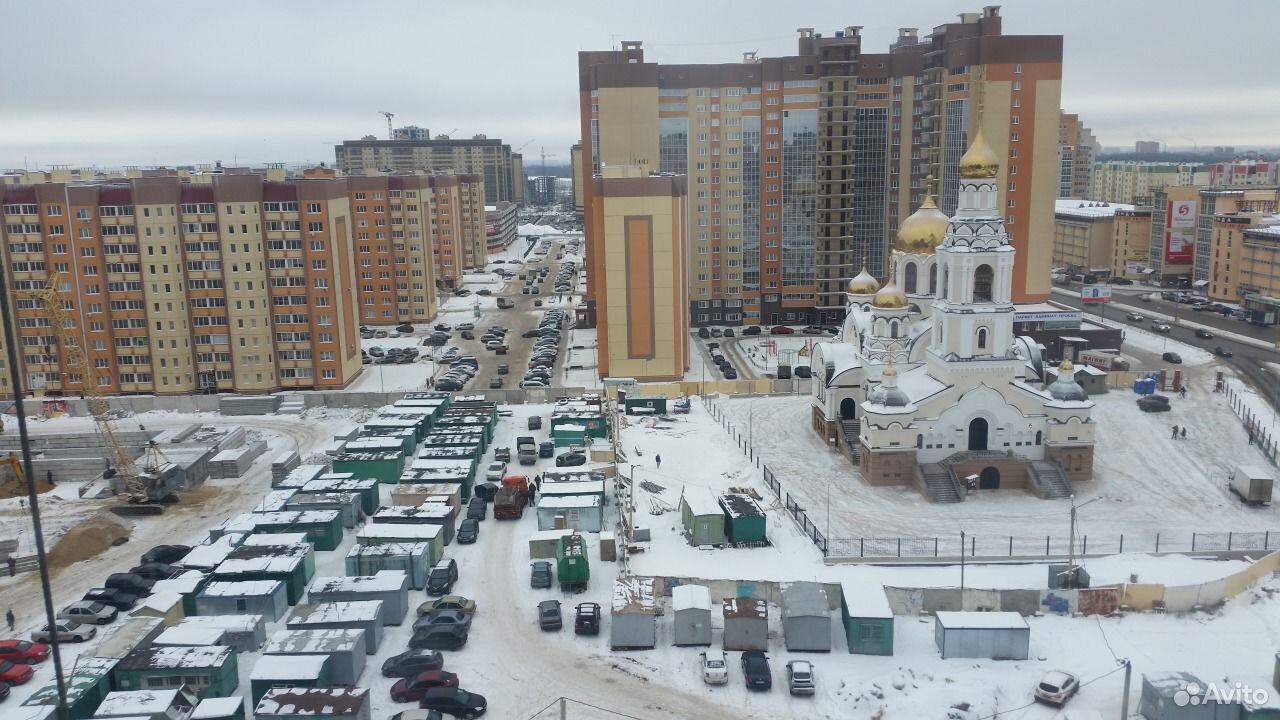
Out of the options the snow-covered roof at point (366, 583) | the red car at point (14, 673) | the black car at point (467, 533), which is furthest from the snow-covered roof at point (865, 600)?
the red car at point (14, 673)

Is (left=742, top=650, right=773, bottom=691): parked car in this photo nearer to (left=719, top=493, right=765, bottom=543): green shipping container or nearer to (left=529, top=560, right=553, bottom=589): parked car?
(left=529, top=560, right=553, bottom=589): parked car

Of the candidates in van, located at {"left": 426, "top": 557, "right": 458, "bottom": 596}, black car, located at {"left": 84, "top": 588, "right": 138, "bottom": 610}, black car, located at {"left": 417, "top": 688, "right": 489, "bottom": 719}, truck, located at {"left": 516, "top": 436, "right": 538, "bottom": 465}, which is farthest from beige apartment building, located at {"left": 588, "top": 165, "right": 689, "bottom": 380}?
black car, located at {"left": 417, "top": 688, "right": 489, "bottom": 719}

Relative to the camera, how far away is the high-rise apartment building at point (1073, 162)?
179 metres

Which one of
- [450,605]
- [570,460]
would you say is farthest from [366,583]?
[570,460]

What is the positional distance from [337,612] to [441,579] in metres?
4.67

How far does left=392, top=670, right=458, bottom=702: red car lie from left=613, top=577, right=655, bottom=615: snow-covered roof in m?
6.08

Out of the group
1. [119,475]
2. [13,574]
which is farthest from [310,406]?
[13,574]

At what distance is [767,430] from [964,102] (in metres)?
41.1

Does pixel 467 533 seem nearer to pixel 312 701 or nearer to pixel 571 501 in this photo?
Answer: pixel 571 501

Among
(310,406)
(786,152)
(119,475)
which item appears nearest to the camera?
(119,475)

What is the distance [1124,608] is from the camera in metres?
33.3

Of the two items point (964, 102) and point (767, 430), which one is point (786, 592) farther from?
point (964, 102)

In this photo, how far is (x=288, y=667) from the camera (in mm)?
28781

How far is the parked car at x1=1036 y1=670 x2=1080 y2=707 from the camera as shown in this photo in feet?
91.6
